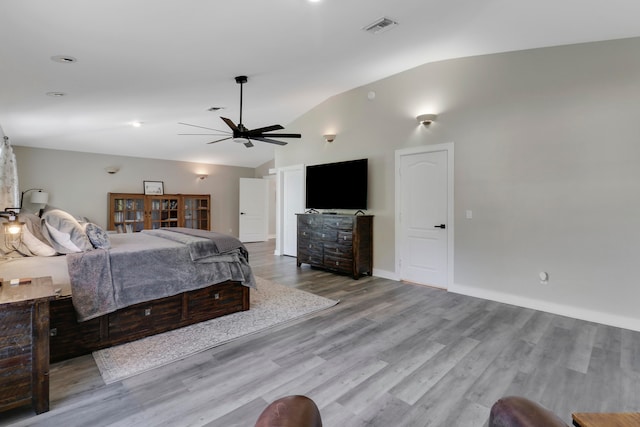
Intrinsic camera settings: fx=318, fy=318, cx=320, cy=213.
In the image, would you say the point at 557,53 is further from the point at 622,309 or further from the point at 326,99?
the point at 326,99

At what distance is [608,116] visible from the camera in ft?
10.7

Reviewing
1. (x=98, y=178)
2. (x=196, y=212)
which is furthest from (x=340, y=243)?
(x=98, y=178)

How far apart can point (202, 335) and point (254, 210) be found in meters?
6.80

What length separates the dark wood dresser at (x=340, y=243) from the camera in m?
5.11

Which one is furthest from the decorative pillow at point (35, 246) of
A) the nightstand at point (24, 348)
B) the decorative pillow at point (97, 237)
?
the nightstand at point (24, 348)

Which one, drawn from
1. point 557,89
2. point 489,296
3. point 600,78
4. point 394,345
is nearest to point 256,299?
point 394,345

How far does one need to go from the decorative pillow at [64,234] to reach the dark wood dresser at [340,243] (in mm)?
3412

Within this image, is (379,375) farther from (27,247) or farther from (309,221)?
(309,221)

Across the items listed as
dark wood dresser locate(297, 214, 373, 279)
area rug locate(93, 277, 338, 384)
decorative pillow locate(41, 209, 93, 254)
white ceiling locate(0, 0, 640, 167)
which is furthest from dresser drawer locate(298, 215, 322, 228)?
decorative pillow locate(41, 209, 93, 254)

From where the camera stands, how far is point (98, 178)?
7.20 metres

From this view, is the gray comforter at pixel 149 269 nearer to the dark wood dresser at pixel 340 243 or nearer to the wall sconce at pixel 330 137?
the dark wood dresser at pixel 340 243

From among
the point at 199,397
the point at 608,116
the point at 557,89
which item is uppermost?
the point at 557,89

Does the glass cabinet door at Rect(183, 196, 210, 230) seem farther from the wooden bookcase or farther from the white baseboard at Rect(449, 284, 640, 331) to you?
the white baseboard at Rect(449, 284, 640, 331)

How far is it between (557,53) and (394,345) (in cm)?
364
